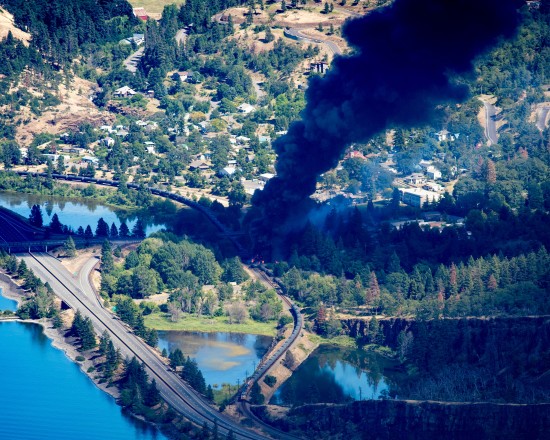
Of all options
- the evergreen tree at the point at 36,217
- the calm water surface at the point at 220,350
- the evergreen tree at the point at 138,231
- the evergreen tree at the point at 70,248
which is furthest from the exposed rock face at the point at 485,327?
the evergreen tree at the point at 36,217

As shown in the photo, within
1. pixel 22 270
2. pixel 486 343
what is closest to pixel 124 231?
pixel 22 270

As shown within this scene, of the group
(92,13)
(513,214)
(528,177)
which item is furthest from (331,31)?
(513,214)

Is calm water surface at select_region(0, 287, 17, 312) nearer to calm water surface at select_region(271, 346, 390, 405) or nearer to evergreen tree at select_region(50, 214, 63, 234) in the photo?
evergreen tree at select_region(50, 214, 63, 234)

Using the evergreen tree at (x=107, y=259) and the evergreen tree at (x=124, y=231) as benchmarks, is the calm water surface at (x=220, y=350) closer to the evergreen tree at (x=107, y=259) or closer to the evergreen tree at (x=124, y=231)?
the evergreen tree at (x=107, y=259)

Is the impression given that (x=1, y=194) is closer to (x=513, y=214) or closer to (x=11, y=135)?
(x=11, y=135)

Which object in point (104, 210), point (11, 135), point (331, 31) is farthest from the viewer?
point (331, 31)

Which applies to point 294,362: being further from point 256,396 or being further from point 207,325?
point 207,325

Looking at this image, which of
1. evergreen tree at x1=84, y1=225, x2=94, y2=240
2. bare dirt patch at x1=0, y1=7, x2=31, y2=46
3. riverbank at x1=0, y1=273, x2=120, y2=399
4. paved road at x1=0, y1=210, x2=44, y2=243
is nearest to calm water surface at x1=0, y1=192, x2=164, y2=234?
paved road at x1=0, y1=210, x2=44, y2=243
